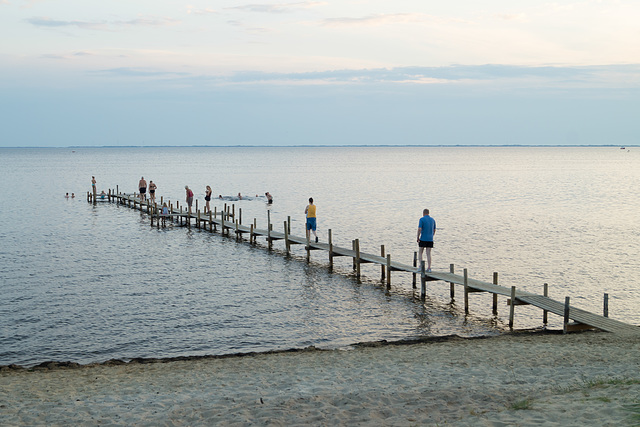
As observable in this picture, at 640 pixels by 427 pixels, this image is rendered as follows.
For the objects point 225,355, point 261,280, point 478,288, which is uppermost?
point 478,288

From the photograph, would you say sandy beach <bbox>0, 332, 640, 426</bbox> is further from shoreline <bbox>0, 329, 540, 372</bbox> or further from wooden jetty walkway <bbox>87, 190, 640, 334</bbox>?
Answer: wooden jetty walkway <bbox>87, 190, 640, 334</bbox>

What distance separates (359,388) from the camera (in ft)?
34.3

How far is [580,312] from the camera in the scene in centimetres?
1600

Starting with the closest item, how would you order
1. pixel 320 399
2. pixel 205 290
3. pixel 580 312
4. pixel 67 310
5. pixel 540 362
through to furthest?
1. pixel 320 399
2. pixel 540 362
3. pixel 580 312
4. pixel 67 310
5. pixel 205 290

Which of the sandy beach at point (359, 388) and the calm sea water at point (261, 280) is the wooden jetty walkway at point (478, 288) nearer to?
the calm sea water at point (261, 280)

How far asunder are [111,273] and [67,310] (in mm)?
5912

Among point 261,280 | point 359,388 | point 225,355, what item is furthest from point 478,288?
point 359,388

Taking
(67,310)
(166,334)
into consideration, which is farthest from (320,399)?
(67,310)

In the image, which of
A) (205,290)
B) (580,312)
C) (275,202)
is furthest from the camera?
(275,202)

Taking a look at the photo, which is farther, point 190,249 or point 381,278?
point 190,249

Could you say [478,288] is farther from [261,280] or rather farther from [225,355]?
[261,280]

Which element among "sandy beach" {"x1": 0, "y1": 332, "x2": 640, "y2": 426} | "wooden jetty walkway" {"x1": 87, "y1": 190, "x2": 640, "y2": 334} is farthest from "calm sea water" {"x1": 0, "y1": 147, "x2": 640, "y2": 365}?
"sandy beach" {"x1": 0, "y1": 332, "x2": 640, "y2": 426}

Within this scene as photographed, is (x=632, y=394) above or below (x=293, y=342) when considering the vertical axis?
above

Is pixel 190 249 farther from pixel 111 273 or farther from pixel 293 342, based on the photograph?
pixel 293 342
